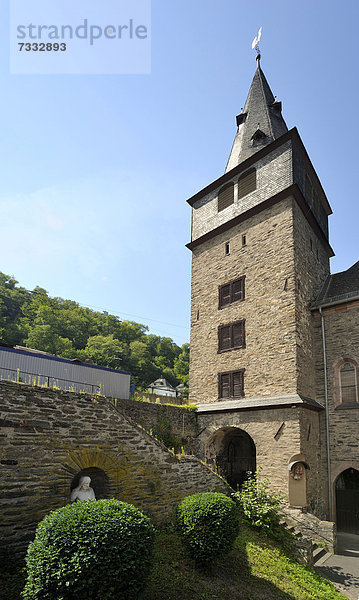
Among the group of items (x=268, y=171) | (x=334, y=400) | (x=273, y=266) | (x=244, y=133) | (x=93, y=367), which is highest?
(x=244, y=133)

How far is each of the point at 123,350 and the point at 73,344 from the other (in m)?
7.31

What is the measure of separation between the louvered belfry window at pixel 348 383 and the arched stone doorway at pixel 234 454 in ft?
15.8

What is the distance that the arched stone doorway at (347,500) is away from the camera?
14312 millimetres

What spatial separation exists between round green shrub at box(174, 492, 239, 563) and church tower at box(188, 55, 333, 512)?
6029 millimetres

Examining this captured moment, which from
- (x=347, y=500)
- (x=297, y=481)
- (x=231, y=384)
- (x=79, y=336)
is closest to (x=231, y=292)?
(x=231, y=384)

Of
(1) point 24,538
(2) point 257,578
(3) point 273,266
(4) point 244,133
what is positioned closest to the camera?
(1) point 24,538

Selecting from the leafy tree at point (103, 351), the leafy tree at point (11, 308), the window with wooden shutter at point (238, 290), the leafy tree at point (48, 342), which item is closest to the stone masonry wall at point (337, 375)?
the window with wooden shutter at point (238, 290)

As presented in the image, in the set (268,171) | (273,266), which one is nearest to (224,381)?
(273,266)

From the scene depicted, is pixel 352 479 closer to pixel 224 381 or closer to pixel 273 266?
pixel 224 381

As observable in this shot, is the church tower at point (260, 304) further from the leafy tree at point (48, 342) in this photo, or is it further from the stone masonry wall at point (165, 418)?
the leafy tree at point (48, 342)

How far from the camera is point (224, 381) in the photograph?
17.5 metres

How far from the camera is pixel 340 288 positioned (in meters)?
17.9

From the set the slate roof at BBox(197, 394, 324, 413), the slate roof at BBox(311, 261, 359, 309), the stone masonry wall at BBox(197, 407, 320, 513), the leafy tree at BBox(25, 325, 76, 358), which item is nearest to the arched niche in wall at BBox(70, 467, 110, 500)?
the stone masonry wall at BBox(197, 407, 320, 513)

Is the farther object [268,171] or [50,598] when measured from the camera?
[268,171]
